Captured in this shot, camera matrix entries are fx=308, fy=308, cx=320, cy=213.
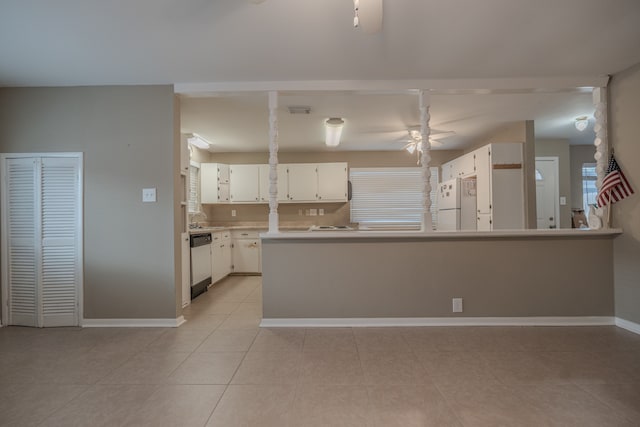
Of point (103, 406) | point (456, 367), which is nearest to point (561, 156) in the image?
point (456, 367)

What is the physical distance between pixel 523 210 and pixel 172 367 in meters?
4.82

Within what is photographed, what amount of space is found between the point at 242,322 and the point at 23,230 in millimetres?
2479

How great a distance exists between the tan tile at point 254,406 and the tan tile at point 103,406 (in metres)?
0.52

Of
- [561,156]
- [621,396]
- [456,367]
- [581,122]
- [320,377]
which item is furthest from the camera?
[561,156]

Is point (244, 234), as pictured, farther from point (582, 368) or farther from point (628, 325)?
point (628, 325)

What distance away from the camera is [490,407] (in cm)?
180

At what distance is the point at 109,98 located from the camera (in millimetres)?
3246

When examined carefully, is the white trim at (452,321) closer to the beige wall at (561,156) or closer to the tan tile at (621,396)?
the tan tile at (621,396)

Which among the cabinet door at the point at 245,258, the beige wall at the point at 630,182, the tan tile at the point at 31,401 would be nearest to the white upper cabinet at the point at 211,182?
the cabinet door at the point at 245,258

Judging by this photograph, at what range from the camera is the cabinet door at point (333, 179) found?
613 cm

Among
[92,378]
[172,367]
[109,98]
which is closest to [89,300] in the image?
[92,378]

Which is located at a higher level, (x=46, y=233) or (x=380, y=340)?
(x=46, y=233)

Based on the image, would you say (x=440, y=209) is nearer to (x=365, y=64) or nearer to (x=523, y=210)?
(x=523, y=210)

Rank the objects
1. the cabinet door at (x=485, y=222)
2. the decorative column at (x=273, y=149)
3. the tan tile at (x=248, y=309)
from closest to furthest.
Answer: the decorative column at (x=273, y=149) → the tan tile at (x=248, y=309) → the cabinet door at (x=485, y=222)
